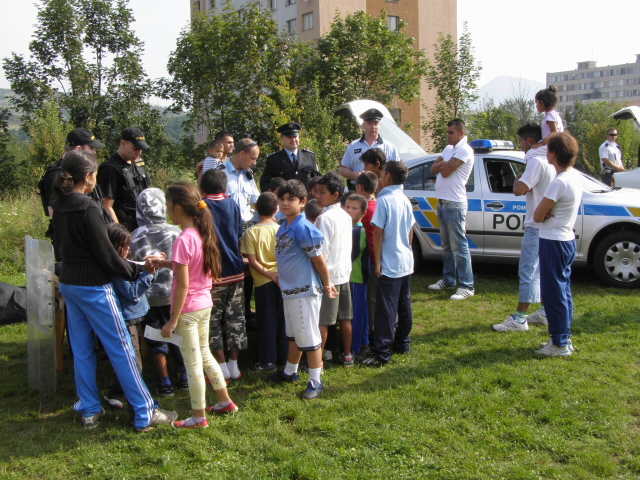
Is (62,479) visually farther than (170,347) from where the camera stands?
No

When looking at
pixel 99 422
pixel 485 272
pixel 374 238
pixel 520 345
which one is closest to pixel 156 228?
pixel 99 422

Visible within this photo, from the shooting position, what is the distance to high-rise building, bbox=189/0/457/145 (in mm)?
40250

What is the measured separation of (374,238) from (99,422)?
2553 mm

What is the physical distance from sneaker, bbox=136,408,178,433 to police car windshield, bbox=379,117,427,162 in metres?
5.86

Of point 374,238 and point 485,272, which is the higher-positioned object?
point 374,238

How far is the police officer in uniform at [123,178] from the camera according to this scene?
5227 mm

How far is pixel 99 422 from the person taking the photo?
4090 millimetres

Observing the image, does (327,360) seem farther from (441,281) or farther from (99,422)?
(441,281)

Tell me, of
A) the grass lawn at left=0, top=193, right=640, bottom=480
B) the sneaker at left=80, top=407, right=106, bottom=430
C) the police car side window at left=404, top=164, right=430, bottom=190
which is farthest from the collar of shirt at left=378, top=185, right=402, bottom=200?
the police car side window at left=404, top=164, right=430, bottom=190

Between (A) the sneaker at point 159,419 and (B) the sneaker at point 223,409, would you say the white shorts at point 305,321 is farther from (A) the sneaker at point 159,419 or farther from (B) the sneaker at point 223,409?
(A) the sneaker at point 159,419

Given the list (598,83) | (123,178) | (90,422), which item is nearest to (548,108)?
(123,178)

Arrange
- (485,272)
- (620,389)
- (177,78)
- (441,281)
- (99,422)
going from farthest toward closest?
(177,78) → (485,272) → (441,281) → (620,389) → (99,422)

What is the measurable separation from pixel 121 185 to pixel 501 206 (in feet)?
16.1

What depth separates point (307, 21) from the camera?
41625 millimetres
